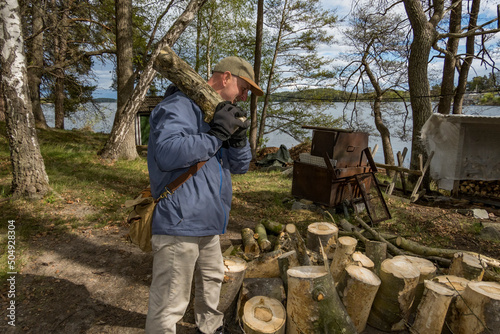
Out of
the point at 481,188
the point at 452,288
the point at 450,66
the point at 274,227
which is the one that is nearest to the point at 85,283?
the point at 274,227

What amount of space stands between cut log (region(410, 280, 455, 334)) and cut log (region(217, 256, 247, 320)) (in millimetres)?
1642

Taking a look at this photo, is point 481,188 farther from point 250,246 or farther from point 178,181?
point 178,181

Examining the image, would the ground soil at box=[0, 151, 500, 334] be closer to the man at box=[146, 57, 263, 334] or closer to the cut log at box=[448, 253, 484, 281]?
the man at box=[146, 57, 263, 334]

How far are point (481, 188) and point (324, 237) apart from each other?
7.78 meters

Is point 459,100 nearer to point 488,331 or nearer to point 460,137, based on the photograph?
point 460,137

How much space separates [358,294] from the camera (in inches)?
103

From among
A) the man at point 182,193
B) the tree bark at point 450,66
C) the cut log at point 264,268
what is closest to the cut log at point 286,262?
the cut log at point 264,268

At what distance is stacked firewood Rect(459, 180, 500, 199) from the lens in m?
8.55

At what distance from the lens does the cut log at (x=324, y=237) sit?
3.78 meters

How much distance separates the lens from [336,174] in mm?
5871

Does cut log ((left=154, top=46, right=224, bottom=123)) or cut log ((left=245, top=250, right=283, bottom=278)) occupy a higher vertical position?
cut log ((left=154, top=46, right=224, bottom=123))

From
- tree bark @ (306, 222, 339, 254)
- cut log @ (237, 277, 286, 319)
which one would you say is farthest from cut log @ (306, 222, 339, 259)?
cut log @ (237, 277, 286, 319)

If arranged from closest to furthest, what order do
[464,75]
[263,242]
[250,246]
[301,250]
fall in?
[301,250], [250,246], [263,242], [464,75]

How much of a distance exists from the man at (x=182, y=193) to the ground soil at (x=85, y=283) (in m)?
0.96
